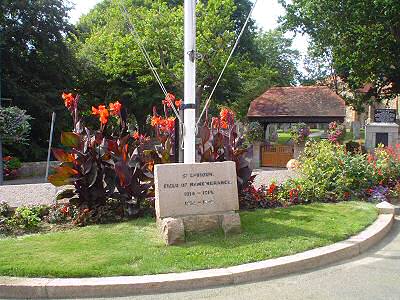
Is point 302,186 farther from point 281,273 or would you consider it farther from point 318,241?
point 281,273

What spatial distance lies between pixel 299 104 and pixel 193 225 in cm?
2124

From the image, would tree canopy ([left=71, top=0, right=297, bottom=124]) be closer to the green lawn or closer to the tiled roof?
the tiled roof

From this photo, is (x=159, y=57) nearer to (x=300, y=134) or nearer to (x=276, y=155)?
(x=276, y=155)

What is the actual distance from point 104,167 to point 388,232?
4919 mm

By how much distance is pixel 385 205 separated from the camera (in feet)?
28.2

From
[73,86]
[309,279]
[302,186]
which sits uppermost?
[73,86]

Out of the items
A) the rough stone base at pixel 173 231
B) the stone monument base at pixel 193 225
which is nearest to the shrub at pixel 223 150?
the stone monument base at pixel 193 225

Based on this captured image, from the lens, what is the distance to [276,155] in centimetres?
2316

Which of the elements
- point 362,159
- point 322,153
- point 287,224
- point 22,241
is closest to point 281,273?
point 287,224

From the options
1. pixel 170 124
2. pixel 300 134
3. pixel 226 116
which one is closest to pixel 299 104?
pixel 300 134

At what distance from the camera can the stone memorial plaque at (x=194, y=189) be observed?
6.61 m

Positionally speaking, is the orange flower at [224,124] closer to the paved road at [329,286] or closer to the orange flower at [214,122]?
the orange flower at [214,122]

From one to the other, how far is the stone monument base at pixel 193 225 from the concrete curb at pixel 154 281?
1008 millimetres

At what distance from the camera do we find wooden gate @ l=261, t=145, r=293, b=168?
75.0 ft
